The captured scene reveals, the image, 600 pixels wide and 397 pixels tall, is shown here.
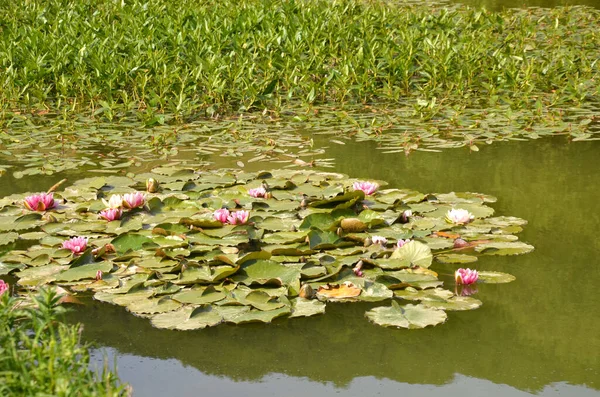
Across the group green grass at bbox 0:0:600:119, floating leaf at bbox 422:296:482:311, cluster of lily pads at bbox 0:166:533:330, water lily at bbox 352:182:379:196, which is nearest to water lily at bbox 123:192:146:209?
cluster of lily pads at bbox 0:166:533:330

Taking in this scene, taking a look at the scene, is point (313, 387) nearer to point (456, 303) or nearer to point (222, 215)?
point (456, 303)

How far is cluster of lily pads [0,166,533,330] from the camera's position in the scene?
3279mm

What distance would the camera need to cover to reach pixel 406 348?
9.78ft

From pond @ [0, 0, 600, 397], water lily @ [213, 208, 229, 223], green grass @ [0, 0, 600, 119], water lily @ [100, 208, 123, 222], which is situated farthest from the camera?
green grass @ [0, 0, 600, 119]

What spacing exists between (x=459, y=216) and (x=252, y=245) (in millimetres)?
943

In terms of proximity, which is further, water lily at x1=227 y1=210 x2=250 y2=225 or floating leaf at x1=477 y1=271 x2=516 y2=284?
water lily at x1=227 y1=210 x2=250 y2=225

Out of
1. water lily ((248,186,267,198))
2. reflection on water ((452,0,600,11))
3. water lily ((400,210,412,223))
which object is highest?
reflection on water ((452,0,600,11))

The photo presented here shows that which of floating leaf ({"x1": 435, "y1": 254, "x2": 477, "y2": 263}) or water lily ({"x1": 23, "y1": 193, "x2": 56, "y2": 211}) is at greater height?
water lily ({"x1": 23, "y1": 193, "x2": 56, "y2": 211})

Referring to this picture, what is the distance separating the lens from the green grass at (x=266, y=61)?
6.39 m

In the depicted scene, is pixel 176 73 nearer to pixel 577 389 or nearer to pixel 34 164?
pixel 34 164

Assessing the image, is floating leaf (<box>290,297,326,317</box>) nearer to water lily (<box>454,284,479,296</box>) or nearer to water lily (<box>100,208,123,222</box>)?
water lily (<box>454,284,479,296</box>)

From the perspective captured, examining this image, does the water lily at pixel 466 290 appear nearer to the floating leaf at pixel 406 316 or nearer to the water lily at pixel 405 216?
the floating leaf at pixel 406 316

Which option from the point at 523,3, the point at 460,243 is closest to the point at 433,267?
the point at 460,243

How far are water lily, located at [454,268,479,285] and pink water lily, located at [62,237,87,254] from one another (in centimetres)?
152
